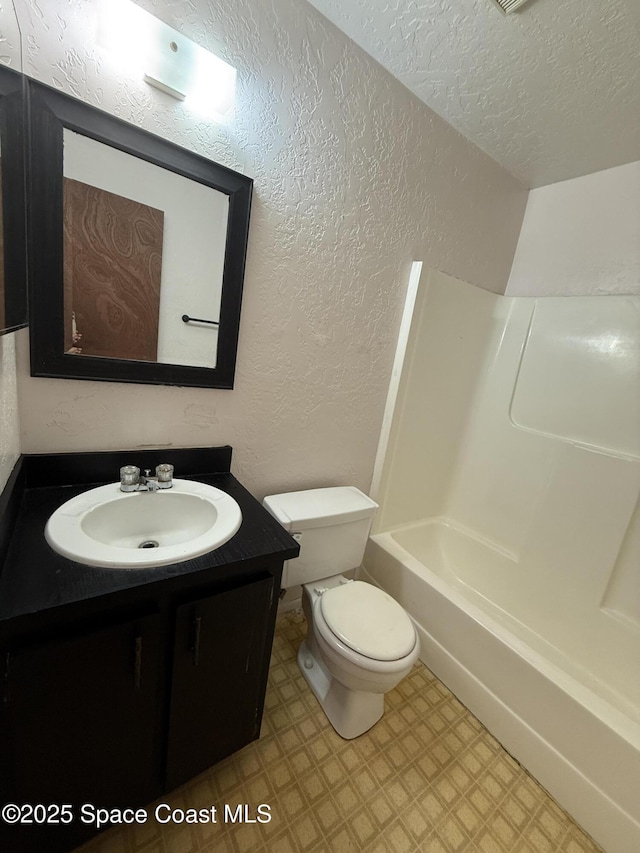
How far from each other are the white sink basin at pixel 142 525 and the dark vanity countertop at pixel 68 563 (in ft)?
0.07

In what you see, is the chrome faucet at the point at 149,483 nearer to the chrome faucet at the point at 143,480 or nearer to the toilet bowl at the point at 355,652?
the chrome faucet at the point at 143,480

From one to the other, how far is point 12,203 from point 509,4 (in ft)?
4.67

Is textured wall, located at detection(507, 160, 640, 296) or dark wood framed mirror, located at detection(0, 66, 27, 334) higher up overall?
textured wall, located at detection(507, 160, 640, 296)

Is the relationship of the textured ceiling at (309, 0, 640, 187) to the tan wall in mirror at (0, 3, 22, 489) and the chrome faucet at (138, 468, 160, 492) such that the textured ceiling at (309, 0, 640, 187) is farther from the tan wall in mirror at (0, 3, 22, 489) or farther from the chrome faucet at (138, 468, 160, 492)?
the chrome faucet at (138, 468, 160, 492)

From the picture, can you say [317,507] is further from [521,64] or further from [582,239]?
[582,239]

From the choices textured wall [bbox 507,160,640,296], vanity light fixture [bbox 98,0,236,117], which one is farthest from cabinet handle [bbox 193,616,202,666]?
textured wall [bbox 507,160,640,296]

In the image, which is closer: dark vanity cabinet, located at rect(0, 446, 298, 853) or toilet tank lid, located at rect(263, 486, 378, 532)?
dark vanity cabinet, located at rect(0, 446, 298, 853)

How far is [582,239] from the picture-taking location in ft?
5.53

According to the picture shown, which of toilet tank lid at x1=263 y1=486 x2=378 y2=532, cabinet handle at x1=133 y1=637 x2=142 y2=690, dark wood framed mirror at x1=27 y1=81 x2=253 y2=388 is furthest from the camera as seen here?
toilet tank lid at x1=263 y1=486 x2=378 y2=532

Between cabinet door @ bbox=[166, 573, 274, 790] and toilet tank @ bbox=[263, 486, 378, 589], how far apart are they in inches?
15.7

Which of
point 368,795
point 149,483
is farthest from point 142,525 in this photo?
point 368,795

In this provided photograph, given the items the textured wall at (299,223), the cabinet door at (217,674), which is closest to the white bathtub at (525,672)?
the textured wall at (299,223)

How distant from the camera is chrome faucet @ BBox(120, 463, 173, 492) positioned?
1009mm

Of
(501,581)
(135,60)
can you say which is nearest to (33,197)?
(135,60)
